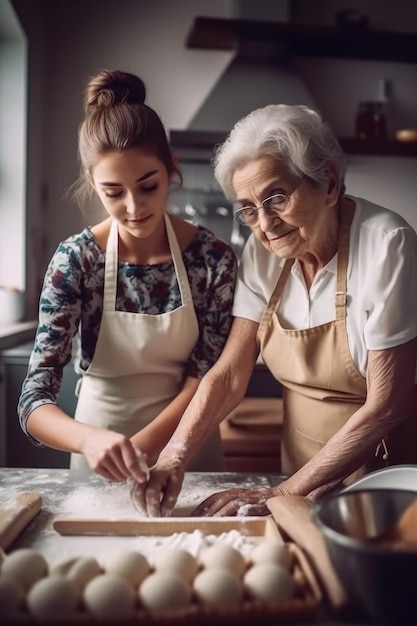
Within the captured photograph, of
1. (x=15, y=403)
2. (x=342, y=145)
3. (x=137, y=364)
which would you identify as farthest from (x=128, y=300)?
Answer: (x=342, y=145)

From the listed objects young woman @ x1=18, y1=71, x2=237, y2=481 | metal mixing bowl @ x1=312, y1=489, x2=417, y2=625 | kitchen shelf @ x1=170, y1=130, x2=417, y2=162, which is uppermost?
kitchen shelf @ x1=170, y1=130, x2=417, y2=162

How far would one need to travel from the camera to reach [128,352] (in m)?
1.34

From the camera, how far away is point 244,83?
293cm

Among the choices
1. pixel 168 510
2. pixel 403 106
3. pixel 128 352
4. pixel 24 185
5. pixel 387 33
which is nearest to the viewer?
pixel 168 510

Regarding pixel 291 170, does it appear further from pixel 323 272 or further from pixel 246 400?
pixel 246 400

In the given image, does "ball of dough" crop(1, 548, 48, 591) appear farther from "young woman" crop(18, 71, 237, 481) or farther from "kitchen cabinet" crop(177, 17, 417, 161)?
"kitchen cabinet" crop(177, 17, 417, 161)

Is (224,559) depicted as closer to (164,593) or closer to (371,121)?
(164,593)

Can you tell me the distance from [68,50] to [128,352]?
86.2 inches

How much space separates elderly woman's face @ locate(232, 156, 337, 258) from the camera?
1.14m

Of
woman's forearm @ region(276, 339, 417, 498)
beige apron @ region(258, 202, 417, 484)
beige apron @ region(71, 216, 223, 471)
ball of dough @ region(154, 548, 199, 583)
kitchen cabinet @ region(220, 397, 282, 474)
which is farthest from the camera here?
kitchen cabinet @ region(220, 397, 282, 474)

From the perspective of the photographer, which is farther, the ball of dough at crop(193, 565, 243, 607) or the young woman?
the young woman

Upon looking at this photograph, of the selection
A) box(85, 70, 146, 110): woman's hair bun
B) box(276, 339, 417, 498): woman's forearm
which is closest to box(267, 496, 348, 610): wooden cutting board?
box(276, 339, 417, 498): woman's forearm

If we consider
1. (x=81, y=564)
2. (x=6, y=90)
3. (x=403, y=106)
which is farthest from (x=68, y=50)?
(x=81, y=564)

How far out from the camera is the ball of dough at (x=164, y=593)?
64 cm
